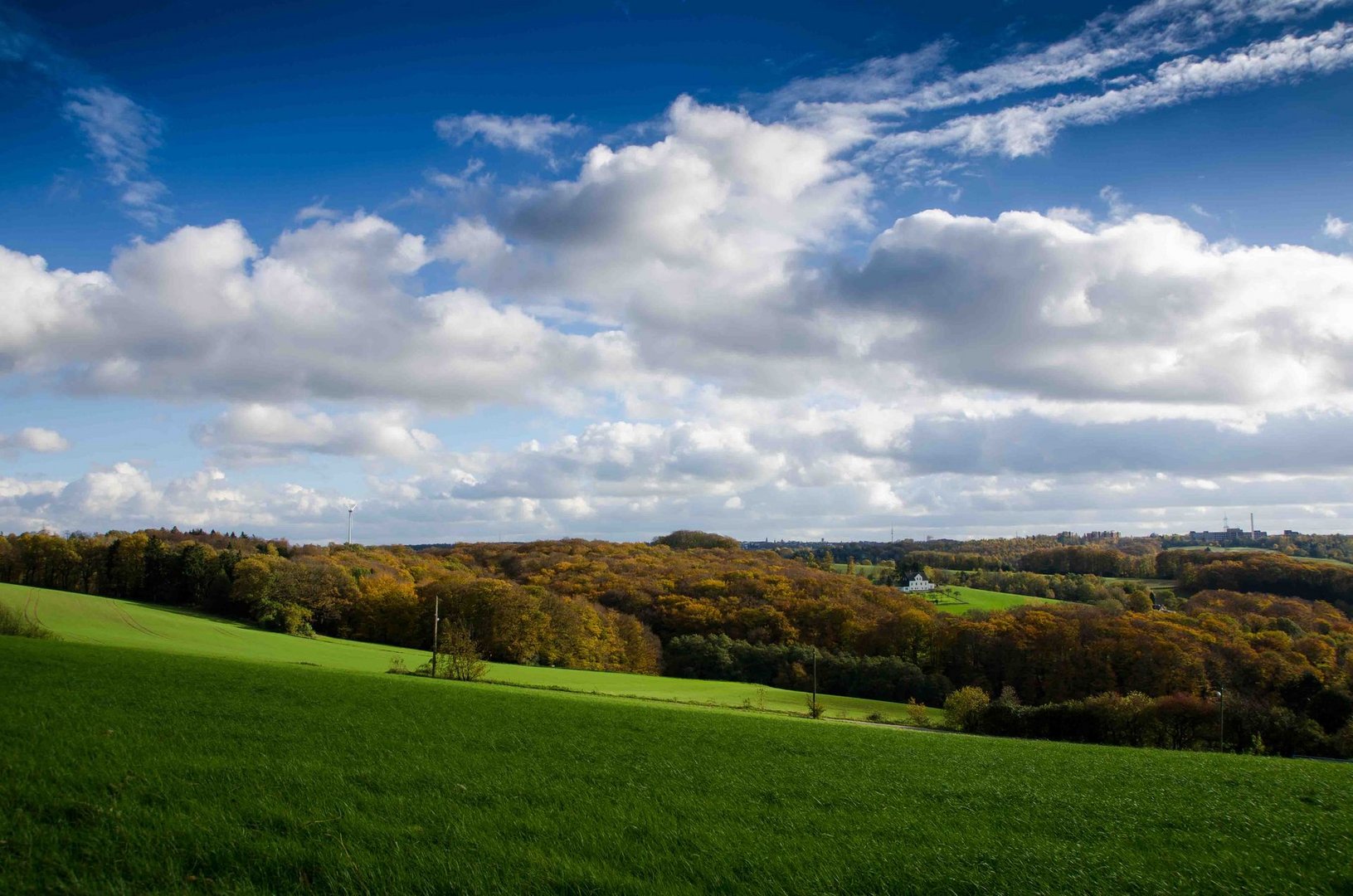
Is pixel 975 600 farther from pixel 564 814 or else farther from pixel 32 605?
pixel 564 814

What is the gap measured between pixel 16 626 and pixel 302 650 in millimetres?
20289

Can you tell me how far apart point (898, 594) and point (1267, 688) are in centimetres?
4232

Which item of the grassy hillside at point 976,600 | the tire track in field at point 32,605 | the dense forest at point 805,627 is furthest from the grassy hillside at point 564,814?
the grassy hillside at point 976,600

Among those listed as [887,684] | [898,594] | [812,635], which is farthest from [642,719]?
[898,594]

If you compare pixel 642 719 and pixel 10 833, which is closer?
pixel 10 833

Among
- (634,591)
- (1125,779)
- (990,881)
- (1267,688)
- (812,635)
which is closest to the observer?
(990,881)

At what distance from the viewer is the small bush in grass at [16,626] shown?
44.0 m

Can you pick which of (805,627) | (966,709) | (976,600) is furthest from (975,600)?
(966,709)

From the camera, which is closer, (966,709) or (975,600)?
(966,709)

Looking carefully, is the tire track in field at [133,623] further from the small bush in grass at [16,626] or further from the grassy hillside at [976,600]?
the grassy hillside at [976,600]

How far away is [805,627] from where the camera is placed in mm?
90688

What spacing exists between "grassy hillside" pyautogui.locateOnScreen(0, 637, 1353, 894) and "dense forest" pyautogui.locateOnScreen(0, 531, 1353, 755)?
4329 cm

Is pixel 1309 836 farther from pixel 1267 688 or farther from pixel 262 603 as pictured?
Answer: pixel 262 603

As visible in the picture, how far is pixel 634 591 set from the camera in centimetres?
10050
